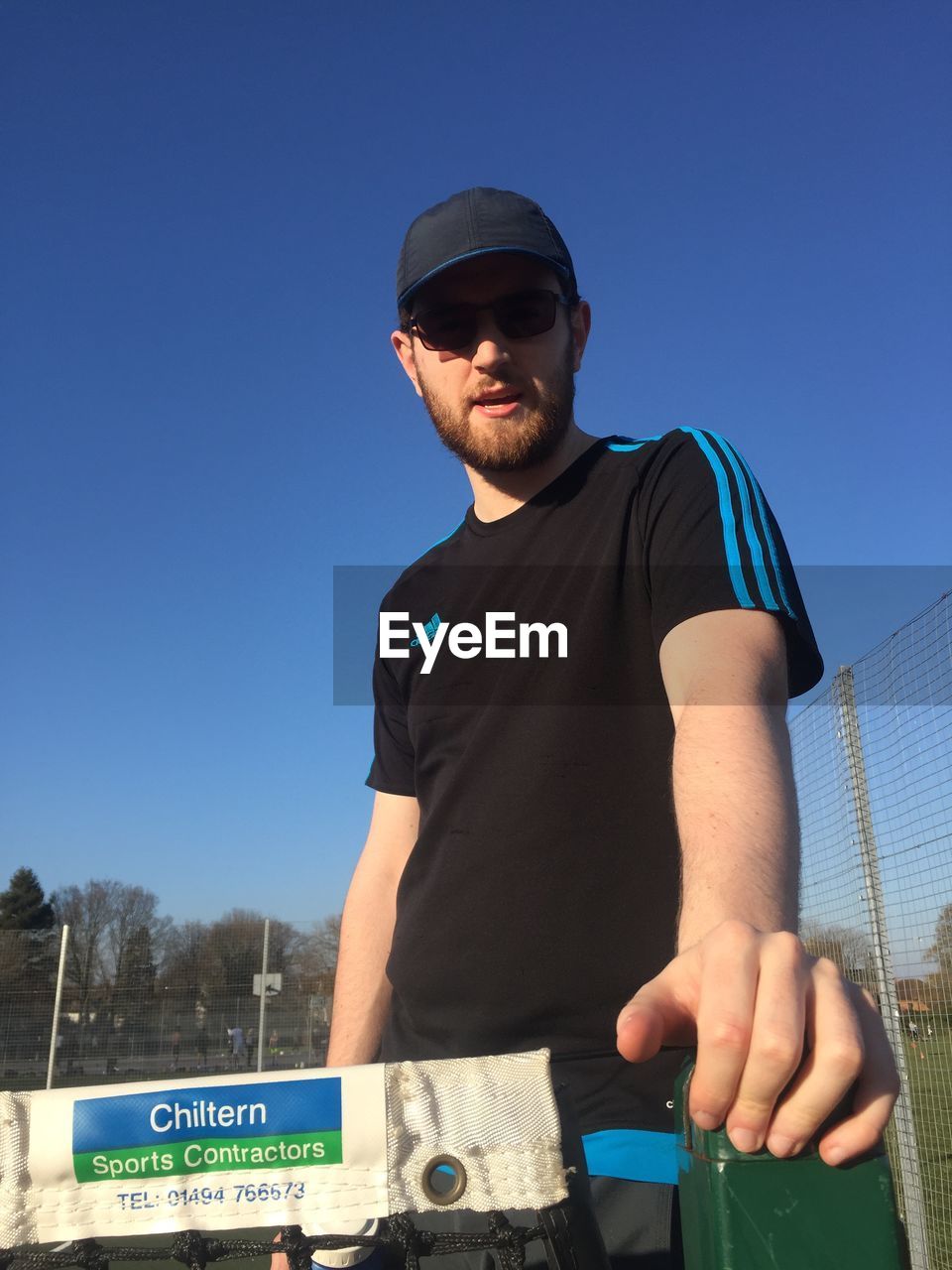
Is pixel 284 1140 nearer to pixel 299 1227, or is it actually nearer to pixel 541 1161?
pixel 299 1227

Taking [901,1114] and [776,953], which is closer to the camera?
[776,953]

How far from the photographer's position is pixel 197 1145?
64 cm

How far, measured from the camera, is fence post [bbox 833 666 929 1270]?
461cm

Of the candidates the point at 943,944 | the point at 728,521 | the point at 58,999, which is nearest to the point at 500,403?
the point at 728,521

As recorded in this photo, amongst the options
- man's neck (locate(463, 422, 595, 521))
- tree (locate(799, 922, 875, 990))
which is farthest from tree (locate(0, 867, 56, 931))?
man's neck (locate(463, 422, 595, 521))

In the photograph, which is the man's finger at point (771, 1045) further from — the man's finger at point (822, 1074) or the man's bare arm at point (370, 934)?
the man's bare arm at point (370, 934)

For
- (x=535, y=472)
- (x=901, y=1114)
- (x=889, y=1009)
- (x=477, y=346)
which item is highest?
(x=477, y=346)

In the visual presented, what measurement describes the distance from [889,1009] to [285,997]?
45.5ft

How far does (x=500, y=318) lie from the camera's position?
1867 mm

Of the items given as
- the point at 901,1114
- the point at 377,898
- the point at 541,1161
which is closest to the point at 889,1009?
the point at 901,1114

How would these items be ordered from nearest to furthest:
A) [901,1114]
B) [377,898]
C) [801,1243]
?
1. [801,1243]
2. [377,898]
3. [901,1114]

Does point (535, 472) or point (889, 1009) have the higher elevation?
point (535, 472)

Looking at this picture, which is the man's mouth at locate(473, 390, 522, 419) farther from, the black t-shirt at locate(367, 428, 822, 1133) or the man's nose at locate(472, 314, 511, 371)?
the black t-shirt at locate(367, 428, 822, 1133)

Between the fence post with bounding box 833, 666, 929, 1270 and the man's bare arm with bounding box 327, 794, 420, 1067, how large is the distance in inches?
136
